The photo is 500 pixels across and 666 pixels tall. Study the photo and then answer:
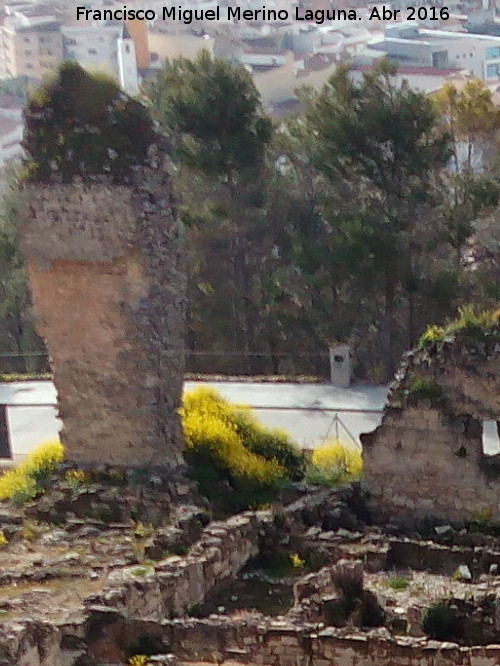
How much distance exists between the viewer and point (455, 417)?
34.3 feet

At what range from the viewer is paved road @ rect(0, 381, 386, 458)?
15.2m

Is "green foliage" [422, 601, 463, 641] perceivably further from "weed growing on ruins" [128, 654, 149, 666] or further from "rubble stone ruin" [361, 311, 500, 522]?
"weed growing on ruins" [128, 654, 149, 666]

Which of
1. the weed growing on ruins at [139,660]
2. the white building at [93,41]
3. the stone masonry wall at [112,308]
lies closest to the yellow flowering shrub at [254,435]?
the stone masonry wall at [112,308]

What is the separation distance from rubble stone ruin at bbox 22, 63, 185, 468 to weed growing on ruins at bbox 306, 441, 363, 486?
5.12 feet

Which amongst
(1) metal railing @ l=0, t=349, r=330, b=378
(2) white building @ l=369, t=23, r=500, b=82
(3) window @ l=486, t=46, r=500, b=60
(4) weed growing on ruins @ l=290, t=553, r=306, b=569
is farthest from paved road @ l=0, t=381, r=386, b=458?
(3) window @ l=486, t=46, r=500, b=60

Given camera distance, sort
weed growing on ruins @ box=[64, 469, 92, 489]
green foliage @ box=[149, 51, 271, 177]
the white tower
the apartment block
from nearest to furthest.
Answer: weed growing on ruins @ box=[64, 469, 92, 489], green foliage @ box=[149, 51, 271, 177], the white tower, the apartment block

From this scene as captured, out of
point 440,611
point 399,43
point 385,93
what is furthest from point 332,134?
point 399,43

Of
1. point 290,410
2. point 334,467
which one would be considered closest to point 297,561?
point 334,467

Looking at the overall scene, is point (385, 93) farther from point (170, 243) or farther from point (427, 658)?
point (427, 658)

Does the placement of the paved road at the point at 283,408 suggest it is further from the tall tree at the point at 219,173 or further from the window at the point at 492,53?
the window at the point at 492,53

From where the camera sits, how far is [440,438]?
10.5 metres

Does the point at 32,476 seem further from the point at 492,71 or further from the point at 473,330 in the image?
the point at 492,71

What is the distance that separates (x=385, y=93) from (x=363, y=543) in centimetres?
1089

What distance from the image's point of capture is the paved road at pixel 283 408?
1518 cm
